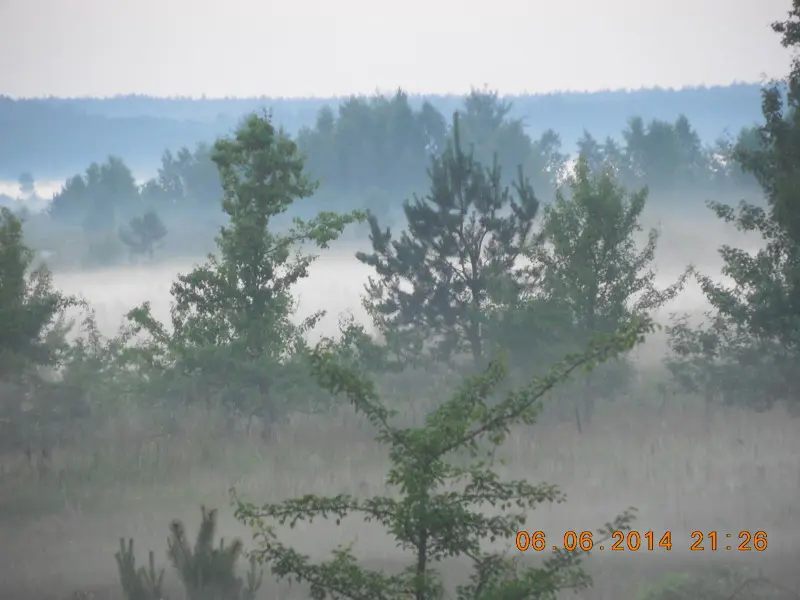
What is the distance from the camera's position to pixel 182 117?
152625 millimetres

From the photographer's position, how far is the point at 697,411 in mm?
26766

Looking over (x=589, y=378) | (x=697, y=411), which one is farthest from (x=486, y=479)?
(x=697, y=411)

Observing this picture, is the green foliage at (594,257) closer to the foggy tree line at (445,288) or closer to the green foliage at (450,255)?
the foggy tree line at (445,288)

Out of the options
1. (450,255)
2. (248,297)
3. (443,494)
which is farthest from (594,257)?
(443,494)

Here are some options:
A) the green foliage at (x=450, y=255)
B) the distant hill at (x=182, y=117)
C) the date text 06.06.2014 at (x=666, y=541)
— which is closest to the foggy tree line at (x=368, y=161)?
the distant hill at (x=182, y=117)

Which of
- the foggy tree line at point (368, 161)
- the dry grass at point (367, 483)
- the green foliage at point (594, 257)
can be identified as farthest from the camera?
the foggy tree line at point (368, 161)

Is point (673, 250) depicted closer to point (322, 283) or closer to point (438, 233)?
point (322, 283)

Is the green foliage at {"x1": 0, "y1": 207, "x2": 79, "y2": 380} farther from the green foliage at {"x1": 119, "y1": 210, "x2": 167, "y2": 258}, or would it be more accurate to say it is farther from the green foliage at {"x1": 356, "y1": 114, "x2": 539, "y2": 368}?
the green foliage at {"x1": 119, "y1": 210, "x2": 167, "y2": 258}

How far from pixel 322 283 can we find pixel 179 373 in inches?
1607

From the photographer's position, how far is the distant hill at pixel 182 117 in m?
119

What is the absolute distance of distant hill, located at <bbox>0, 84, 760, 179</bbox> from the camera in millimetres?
118938

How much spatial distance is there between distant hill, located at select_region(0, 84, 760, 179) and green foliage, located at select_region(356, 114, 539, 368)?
257 ft

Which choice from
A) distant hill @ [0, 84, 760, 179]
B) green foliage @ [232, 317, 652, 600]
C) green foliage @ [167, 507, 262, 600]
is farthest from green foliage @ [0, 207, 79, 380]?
distant hill @ [0, 84, 760, 179]

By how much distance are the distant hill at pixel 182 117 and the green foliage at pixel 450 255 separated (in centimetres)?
7822
